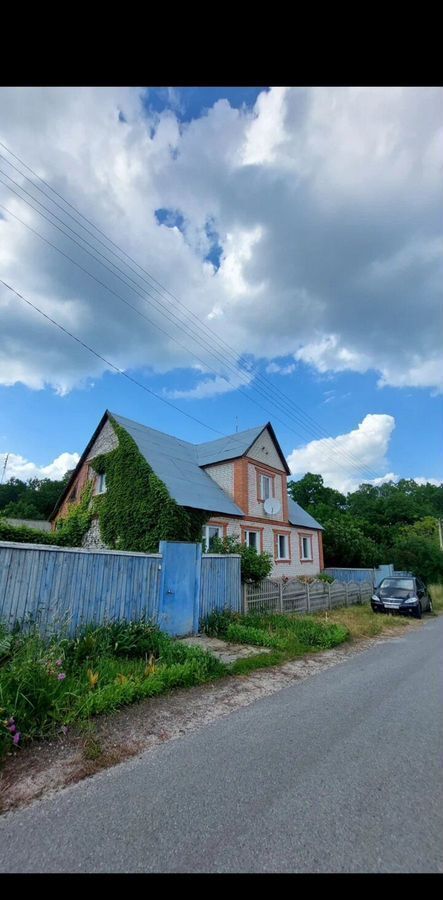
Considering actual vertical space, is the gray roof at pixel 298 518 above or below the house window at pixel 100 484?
below

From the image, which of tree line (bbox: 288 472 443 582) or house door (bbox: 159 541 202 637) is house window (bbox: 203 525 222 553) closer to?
house door (bbox: 159 541 202 637)

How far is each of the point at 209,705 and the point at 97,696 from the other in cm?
149

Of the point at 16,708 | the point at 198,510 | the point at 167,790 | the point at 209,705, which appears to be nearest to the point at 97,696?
the point at 16,708

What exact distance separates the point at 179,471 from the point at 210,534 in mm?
3046

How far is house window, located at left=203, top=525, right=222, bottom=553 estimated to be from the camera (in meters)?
16.0

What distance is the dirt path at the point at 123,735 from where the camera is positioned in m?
3.29

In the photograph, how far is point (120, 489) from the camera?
15.8 m

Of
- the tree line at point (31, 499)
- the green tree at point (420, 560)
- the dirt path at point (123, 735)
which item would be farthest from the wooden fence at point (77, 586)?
the tree line at point (31, 499)

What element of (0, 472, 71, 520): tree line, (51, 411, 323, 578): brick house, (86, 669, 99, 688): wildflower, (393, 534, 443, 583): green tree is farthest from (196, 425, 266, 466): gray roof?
(0, 472, 71, 520): tree line

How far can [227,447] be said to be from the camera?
21.0 m

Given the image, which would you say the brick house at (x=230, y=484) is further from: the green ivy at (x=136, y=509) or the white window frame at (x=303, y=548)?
the green ivy at (x=136, y=509)

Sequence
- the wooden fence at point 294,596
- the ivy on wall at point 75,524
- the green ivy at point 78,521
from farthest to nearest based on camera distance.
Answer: the green ivy at point 78,521 < the ivy on wall at point 75,524 < the wooden fence at point 294,596

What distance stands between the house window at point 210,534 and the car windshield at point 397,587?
695 cm

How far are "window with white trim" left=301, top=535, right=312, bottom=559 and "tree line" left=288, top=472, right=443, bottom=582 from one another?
3840 millimetres
